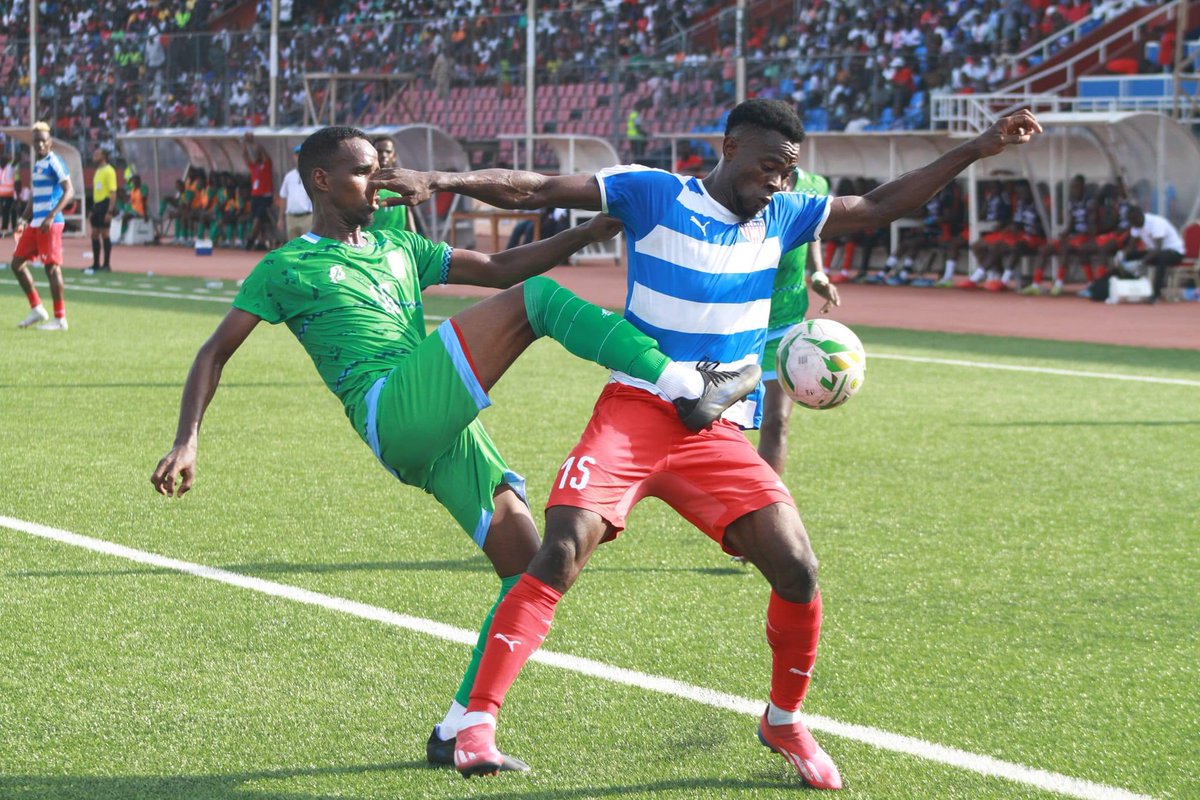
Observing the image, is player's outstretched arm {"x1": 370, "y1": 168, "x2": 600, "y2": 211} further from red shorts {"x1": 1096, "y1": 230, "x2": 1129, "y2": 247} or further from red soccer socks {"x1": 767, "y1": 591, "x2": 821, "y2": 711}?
red shorts {"x1": 1096, "y1": 230, "x2": 1129, "y2": 247}

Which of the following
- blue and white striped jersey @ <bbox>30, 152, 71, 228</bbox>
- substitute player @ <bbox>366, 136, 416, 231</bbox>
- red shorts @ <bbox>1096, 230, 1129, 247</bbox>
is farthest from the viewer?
red shorts @ <bbox>1096, 230, 1129, 247</bbox>

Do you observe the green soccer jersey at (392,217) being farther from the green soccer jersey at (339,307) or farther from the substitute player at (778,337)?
the green soccer jersey at (339,307)

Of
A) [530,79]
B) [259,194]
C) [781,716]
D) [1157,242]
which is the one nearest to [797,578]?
[781,716]

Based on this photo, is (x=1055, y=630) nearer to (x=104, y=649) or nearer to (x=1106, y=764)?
(x=1106, y=764)

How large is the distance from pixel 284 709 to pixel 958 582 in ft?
9.91

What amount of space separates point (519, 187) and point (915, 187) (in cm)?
124

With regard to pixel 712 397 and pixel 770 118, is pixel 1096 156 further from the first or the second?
pixel 712 397

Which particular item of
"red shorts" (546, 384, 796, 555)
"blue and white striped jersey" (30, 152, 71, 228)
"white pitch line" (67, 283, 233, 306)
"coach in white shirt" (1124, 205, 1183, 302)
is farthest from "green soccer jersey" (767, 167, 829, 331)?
"coach in white shirt" (1124, 205, 1183, 302)

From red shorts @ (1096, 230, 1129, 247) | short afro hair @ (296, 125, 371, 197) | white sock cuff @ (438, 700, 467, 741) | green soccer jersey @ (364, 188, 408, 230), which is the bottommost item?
white sock cuff @ (438, 700, 467, 741)

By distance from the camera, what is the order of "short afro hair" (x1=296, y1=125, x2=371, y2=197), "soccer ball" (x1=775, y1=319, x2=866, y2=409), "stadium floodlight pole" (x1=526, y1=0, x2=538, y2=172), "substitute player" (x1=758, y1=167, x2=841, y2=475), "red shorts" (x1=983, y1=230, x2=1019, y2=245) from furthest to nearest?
"stadium floodlight pole" (x1=526, y1=0, x2=538, y2=172) < "red shorts" (x1=983, y1=230, x2=1019, y2=245) < "substitute player" (x1=758, y1=167, x2=841, y2=475) < "soccer ball" (x1=775, y1=319, x2=866, y2=409) < "short afro hair" (x1=296, y1=125, x2=371, y2=197)

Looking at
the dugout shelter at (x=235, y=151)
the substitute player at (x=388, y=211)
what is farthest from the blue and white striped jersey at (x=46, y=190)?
the dugout shelter at (x=235, y=151)

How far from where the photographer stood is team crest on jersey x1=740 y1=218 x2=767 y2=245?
4.39 metres

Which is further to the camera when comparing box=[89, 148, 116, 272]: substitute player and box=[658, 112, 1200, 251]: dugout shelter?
box=[89, 148, 116, 272]: substitute player

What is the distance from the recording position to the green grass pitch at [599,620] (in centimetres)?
424
